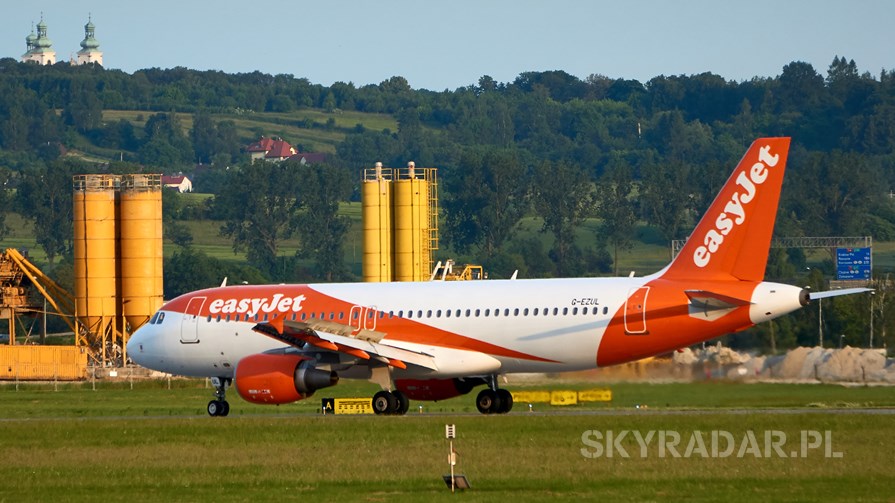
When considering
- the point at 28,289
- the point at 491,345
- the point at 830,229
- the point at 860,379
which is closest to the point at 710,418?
the point at 491,345

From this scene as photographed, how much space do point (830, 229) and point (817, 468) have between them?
125555 mm

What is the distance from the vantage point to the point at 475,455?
1178 inches

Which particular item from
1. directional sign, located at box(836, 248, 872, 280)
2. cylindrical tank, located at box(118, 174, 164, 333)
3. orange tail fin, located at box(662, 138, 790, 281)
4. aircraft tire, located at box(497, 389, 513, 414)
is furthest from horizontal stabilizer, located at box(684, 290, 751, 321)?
directional sign, located at box(836, 248, 872, 280)

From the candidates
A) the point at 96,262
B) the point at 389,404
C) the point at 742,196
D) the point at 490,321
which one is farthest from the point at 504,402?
the point at 96,262

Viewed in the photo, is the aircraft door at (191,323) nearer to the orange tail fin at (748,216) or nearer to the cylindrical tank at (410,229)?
the orange tail fin at (748,216)

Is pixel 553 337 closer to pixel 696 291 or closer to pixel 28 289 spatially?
pixel 696 291

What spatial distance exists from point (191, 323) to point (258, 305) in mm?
2214

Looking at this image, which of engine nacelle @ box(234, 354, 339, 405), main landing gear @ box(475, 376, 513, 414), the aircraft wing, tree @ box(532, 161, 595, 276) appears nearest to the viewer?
the aircraft wing

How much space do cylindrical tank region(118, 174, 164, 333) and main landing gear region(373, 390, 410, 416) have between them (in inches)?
1332

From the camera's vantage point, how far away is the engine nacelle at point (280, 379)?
39.4m

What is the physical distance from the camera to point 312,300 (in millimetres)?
42781

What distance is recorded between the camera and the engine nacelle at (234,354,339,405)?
1550 inches

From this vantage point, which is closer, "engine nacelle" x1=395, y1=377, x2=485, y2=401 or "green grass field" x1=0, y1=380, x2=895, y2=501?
"green grass field" x1=0, y1=380, x2=895, y2=501

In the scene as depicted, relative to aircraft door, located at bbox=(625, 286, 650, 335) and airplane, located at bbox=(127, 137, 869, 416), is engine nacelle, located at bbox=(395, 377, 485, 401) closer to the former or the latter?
airplane, located at bbox=(127, 137, 869, 416)
